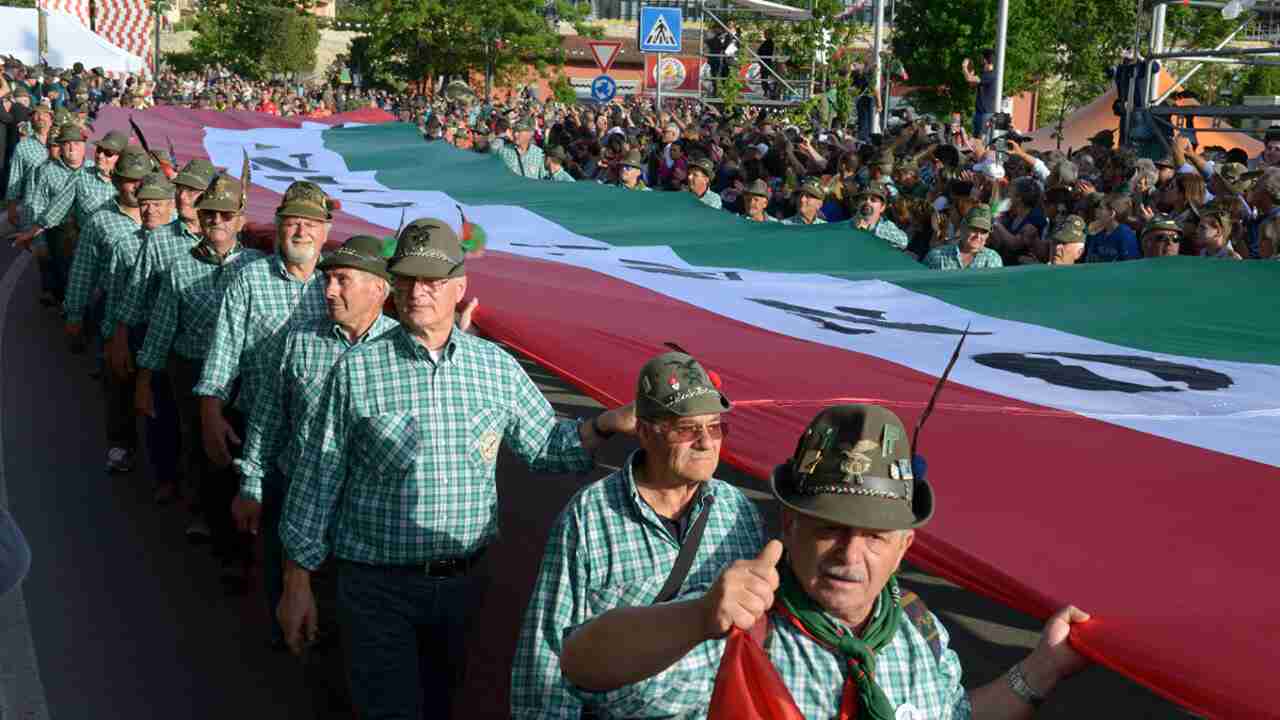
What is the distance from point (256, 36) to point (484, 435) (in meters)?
52.6

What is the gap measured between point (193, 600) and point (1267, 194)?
261 inches

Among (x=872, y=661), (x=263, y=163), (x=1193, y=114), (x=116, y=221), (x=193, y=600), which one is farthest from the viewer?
(x=263, y=163)

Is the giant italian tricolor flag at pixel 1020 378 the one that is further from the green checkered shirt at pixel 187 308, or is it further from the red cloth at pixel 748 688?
the green checkered shirt at pixel 187 308

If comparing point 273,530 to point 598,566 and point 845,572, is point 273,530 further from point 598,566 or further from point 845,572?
point 845,572

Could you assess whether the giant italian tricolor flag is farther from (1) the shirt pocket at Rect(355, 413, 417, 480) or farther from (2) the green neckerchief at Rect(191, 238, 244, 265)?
(2) the green neckerchief at Rect(191, 238, 244, 265)

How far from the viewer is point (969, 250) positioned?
880 centimetres

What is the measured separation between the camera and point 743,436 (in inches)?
170

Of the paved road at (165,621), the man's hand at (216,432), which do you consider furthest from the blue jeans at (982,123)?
the man's hand at (216,432)

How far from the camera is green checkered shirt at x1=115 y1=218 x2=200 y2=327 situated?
7.09 metres

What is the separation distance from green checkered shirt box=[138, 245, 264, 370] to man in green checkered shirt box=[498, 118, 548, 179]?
809 centimetres

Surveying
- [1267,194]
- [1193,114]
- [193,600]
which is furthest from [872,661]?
[1193,114]

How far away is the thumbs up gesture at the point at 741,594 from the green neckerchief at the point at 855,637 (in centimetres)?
44

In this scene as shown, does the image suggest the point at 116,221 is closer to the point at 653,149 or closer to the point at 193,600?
the point at 193,600

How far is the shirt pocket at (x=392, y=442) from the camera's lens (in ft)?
13.1
